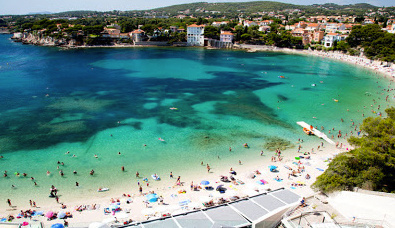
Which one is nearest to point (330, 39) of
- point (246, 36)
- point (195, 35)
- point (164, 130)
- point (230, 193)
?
point (246, 36)

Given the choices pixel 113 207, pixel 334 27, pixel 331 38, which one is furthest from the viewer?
pixel 334 27

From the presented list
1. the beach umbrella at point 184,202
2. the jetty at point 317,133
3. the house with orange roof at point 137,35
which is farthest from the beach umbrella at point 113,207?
the house with orange roof at point 137,35

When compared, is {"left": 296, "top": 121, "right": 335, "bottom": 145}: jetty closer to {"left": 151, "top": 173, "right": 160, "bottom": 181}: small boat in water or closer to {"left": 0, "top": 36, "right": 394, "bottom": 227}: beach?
{"left": 0, "top": 36, "right": 394, "bottom": 227}: beach

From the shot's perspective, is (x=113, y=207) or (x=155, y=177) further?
(x=155, y=177)

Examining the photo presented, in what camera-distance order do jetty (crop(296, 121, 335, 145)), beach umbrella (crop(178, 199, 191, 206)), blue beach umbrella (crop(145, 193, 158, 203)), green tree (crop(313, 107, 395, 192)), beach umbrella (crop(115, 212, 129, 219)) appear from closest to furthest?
1. green tree (crop(313, 107, 395, 192))
2. beach umbrella (crop(115, 212, 129, 219))
3. beach umbrella (crop(178, 199, 191, 206))
4. blue beach umbrella (crop(145, 193, 158, 203))
5. jetty (crop(296, 121, 335, 145))

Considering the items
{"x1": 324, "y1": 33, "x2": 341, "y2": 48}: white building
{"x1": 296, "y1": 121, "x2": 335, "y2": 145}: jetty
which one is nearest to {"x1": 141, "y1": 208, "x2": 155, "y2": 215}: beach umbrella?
{"x1": 296, "y1": 121, "x2": 335, "y2": 145}: jetty

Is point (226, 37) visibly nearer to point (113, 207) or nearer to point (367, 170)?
point (367, 170)
